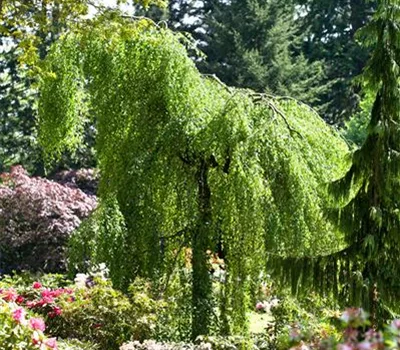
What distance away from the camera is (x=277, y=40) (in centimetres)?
2186

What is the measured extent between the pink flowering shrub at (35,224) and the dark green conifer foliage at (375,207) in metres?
6.67

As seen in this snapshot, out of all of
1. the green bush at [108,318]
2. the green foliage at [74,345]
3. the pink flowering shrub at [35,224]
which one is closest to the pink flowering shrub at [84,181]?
the pink flowering shrub at [35,224]

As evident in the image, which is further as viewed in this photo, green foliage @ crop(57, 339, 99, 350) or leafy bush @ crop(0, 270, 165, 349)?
leafy bush @ crop(0, 270, 165, 349)

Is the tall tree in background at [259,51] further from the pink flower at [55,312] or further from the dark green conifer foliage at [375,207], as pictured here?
the dark green conifer foliage at [375,207]

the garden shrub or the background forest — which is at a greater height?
the background forest

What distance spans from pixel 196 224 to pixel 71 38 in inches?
90.1

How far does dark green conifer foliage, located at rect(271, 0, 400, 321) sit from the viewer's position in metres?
4.97

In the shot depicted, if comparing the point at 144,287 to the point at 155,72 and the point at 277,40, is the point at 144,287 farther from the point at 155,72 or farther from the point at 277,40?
the point at 277,40

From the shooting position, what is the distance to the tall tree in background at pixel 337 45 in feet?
79.7

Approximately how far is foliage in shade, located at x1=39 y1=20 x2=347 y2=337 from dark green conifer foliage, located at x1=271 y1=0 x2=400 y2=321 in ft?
3.64

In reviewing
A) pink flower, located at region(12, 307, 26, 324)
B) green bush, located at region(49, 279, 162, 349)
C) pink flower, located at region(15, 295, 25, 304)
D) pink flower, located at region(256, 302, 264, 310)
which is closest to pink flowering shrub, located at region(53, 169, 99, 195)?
pink flower, located at region(256, 302, 264, 310)

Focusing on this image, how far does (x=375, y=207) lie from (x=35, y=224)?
7.45 metres

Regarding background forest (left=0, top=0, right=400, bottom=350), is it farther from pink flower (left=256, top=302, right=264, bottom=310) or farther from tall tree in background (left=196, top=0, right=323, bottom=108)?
tall tree in background (left=196, top=0, right=323, bottom=108)

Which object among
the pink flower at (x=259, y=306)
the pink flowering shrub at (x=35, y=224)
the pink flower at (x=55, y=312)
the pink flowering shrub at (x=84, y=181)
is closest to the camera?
the pink flower at (x=55, y=312)
